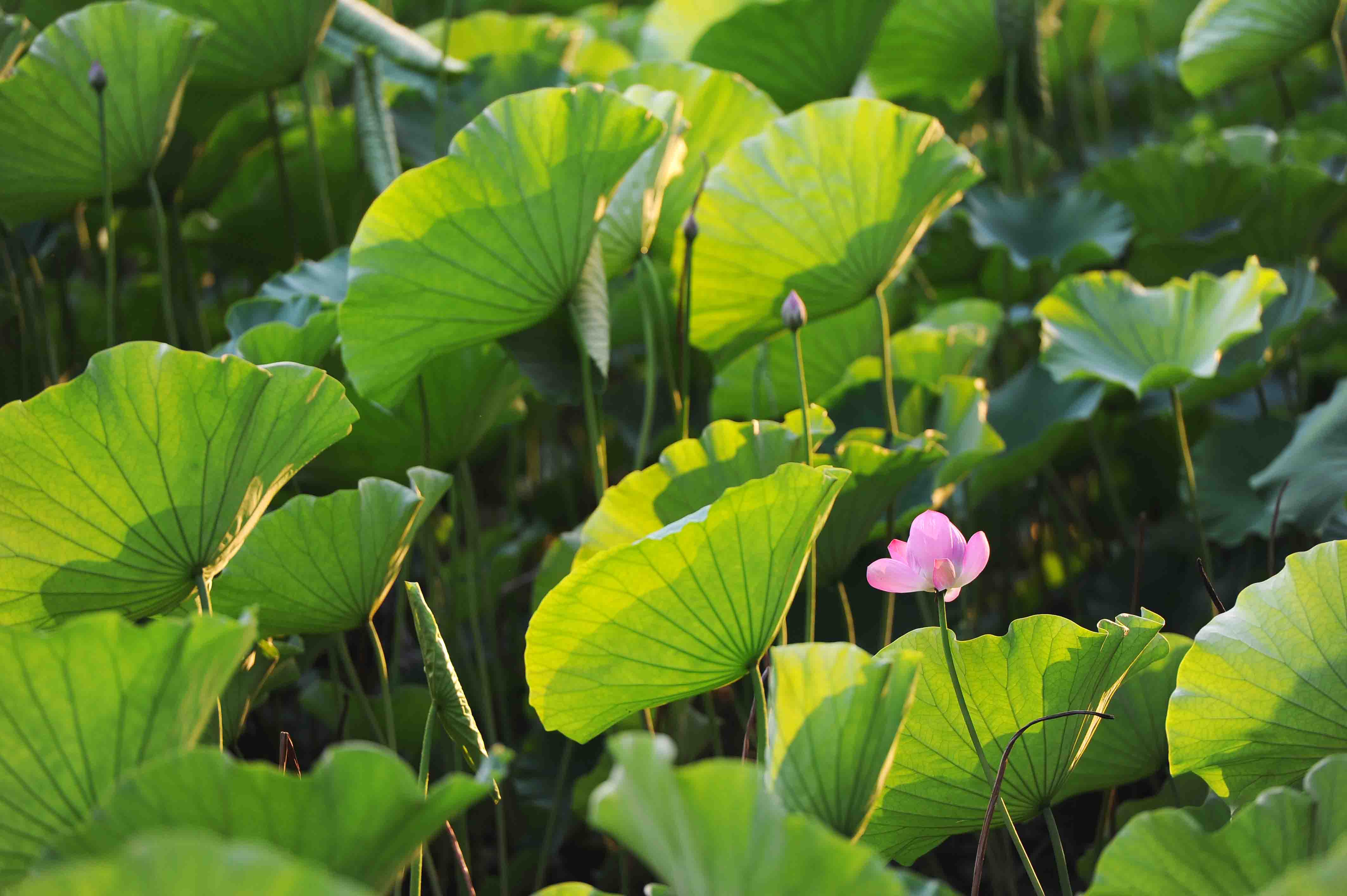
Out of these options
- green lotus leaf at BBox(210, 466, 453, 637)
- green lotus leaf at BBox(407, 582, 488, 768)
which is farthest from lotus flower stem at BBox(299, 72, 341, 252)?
green lotus leaf at BBox(407, 582, 488, 768)

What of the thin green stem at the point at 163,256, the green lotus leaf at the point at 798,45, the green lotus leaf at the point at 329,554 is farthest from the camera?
the green lotus leaf at the point at 798,45

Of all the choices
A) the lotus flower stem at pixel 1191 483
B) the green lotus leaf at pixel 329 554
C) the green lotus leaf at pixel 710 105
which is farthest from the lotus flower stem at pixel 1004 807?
the green lotus leaf at pixel 710 105

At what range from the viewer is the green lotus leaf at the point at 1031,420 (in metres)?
1.13

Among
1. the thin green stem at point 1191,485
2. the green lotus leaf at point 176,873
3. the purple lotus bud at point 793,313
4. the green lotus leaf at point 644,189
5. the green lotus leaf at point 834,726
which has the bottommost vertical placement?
the thin green stem at point 1191,485

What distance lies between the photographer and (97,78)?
2.85 feet

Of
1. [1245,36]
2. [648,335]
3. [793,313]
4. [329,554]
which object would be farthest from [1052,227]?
[329,554]

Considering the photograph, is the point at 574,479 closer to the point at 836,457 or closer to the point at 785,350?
the point at 785,350

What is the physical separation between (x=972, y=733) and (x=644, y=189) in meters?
0.50

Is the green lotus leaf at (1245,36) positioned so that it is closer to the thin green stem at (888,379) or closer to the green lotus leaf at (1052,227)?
the green lotus leaf at (1052,227)

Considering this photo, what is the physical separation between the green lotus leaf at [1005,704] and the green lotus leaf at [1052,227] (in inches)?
33.8

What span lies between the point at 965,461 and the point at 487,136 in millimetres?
478

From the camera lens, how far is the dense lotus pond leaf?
1.57ft

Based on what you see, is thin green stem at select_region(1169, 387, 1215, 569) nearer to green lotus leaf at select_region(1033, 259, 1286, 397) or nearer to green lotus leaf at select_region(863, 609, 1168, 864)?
green lotus leaf at select_region(1033, 259, 1286, 397)

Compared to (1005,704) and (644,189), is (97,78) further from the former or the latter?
(1005,704)
